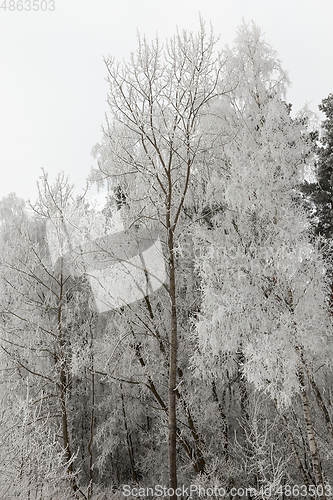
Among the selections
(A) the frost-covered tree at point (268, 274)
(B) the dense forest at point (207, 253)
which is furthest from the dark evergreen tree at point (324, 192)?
(A) the frost-covered tree at point (268, 274)

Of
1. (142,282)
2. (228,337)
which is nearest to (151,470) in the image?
(142,282)

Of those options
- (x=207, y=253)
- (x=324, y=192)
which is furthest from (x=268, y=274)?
(x=324, y=192)

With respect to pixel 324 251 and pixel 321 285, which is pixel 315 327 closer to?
pixel 321 285

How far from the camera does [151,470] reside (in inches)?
460

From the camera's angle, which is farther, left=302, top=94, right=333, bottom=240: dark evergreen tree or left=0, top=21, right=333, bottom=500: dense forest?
left=302, top=94, right=333, bottom=240: dark evergreen tree

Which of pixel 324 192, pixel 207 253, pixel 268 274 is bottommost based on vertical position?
pixel 268 274

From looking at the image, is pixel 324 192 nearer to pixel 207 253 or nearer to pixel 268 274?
pixel 268 274

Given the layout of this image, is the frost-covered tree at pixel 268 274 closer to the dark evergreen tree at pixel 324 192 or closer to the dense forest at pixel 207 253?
the dense forest at pixel 207 253

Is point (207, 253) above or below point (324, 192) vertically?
below

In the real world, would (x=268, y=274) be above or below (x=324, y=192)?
below

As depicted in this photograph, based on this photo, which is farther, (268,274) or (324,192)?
(324,192)

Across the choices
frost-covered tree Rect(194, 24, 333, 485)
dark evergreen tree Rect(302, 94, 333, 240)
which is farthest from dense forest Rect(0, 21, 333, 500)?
dark evergreen tree Rect(302, 94, 333, 240)

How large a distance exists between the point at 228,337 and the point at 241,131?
3.84m

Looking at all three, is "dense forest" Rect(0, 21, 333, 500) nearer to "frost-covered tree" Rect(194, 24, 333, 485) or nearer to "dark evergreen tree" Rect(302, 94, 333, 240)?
"frost-covered tree" Rect(194, 24, 333, 485)
